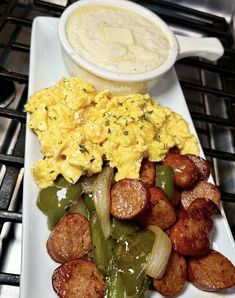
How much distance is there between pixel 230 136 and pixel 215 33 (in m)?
0.71

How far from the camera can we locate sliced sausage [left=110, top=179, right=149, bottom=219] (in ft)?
3.67

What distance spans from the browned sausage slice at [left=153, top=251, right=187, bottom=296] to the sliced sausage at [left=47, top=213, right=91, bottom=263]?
0.22m

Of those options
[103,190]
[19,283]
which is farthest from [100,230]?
[19,283]

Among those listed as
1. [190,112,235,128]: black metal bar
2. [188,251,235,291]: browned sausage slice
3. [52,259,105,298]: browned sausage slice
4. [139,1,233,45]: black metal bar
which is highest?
[139,1,233,45]: black metal bar

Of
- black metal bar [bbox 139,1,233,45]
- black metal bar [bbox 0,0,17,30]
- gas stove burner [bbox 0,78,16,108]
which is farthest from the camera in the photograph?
black metal bar [bbox 139,1,233,45]

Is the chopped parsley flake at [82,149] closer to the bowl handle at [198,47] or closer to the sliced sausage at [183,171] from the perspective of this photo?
the sliced sausage at [183,171]

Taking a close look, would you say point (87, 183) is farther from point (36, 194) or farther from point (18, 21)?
point (18, 21)

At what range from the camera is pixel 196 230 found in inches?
45.4

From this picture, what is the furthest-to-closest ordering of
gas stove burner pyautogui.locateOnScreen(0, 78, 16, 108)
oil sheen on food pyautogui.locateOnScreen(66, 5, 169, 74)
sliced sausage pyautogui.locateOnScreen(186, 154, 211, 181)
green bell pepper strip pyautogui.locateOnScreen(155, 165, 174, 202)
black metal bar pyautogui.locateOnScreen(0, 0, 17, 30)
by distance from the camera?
black metal bar pyautogui.locateOnScreen(0, 0, 17, 30)
gas stove burner pyautogui.locateOnScreen(0, 78, 16, 108)
oil sheen on food pyautogui.locateOnScreen(66, 5, 169, 74)
sliced sausage pyautogui.locateOnScreen(186, 154, 211, 181)
green bell pepper strip pyautogui.locateOnScreen(155, 165, 174, 202)

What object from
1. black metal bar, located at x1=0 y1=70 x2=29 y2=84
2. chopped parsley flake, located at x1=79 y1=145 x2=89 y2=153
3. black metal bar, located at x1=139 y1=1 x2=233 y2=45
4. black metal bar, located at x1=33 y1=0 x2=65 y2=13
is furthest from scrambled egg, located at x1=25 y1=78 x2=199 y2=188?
black metal bar, located at x1=139 y1=1 x2=233 y2=45

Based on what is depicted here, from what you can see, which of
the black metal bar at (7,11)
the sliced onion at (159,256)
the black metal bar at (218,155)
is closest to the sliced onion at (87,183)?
the sliced onion at (159,256)

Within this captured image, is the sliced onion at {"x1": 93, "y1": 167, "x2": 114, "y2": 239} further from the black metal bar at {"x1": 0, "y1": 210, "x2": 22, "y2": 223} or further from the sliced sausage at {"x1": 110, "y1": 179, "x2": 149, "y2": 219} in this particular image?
the black metal bar at {"x1": 0, "y1": 210, "x2": 22, "y2": 223}

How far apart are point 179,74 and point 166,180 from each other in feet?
3.15

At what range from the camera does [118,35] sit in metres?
1.56
